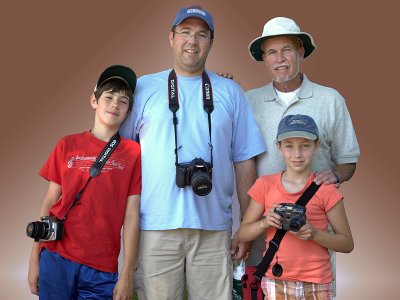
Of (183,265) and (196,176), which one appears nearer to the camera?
(196,176)

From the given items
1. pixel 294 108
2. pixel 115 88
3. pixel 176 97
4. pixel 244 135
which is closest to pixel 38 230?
pixel 115 88

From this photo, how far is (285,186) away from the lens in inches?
107

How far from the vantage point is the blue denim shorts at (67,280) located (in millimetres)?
2625

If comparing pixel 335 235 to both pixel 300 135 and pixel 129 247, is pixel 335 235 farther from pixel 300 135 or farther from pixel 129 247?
pixel 129 247

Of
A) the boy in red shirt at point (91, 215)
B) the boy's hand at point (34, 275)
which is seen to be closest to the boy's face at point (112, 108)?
the boy in red shirt at point (91, 215)

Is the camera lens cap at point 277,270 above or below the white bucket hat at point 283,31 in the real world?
below

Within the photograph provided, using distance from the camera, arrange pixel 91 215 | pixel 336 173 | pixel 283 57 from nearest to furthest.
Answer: pixel 91 215 < pixel 336 173 < pixel 283 57

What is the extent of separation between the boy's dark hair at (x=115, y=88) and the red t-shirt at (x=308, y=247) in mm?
884

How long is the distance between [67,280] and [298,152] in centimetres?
122

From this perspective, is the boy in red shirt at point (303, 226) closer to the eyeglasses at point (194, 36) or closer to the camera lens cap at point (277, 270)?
the camera lens cap at point (277, 270)

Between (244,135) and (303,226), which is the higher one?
(244,135)

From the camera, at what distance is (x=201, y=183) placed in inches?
106

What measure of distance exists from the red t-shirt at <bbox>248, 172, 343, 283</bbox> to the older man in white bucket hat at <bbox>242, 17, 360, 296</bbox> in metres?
0.45

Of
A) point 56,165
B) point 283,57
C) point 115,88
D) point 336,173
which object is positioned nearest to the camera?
point 56,165
